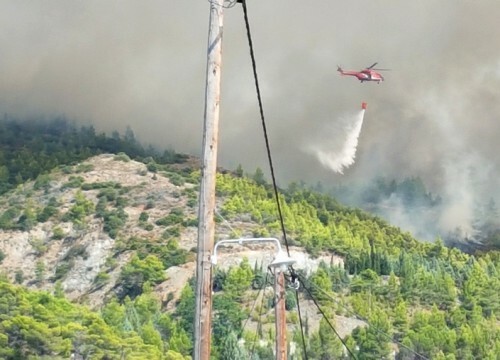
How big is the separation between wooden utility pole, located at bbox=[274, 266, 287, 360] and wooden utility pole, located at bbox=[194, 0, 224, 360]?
6.89 metres

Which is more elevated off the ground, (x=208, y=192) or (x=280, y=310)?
(x=208, y=192)

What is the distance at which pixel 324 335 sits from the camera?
16612 cm

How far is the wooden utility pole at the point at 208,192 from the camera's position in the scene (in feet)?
58.4

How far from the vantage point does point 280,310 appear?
83.9ft

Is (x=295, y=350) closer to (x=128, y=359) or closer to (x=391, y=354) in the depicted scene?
(x=391, y=354)

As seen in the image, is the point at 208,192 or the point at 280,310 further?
the point at 280,310

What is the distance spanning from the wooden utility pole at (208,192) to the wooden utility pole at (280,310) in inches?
271

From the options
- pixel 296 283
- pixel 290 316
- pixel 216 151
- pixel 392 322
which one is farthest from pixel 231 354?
pixel 216 151

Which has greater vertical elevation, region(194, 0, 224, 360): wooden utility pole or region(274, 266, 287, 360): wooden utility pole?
region(194, 0, 224, 360): wooden utility pole

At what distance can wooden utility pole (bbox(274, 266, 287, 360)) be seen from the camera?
25172 mm

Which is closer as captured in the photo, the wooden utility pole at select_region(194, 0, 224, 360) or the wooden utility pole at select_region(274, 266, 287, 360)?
the wooden utility pole at select_region(194, 0, 224, 360)

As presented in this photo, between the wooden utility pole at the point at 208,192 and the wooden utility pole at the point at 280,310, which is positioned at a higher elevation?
the wooden utility pole at the point at 208,192

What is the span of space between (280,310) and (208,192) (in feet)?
27.2

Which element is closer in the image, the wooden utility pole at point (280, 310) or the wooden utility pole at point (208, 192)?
the wooden utility pole at point (208, 192)
